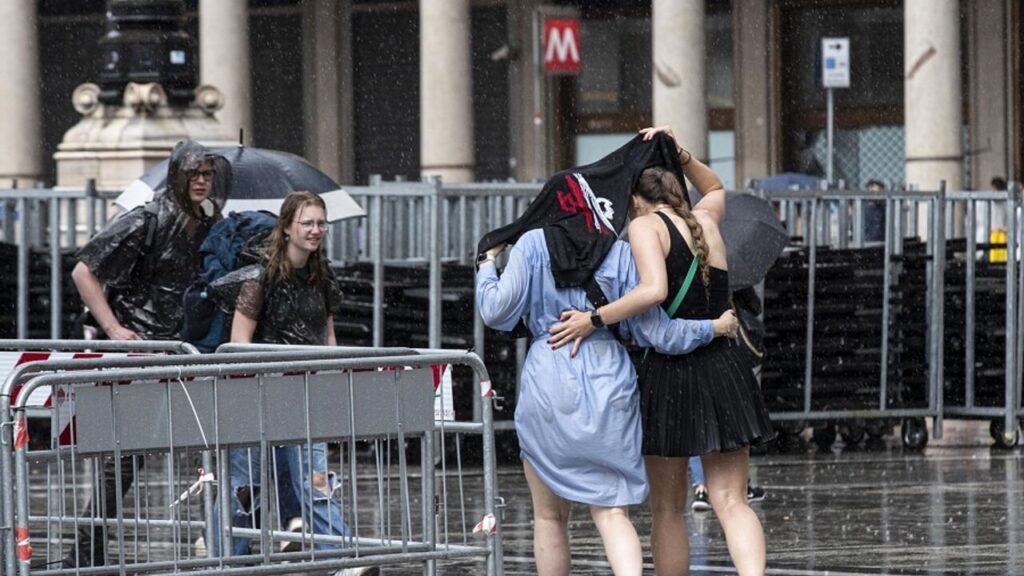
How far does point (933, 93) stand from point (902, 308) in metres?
11.9

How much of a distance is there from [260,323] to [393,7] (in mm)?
30432

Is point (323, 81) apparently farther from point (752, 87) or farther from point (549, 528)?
point (549, 528)

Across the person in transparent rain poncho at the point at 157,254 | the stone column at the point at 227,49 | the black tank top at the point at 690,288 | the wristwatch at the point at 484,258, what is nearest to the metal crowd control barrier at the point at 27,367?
the wristwatch at the point at 484,258

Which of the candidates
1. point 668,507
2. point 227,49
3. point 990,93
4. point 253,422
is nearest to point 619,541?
point 668,507

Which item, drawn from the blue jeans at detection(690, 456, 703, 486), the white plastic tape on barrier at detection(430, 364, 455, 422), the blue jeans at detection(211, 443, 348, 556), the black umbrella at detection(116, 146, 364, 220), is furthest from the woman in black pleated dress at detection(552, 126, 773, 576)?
the blue jeans at detection(690, 456, 703, 486)

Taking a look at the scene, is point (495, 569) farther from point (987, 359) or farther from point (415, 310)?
point (987, 359)

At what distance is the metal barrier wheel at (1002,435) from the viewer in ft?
54.2

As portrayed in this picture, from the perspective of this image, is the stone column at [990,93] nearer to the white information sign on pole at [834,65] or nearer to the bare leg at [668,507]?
the white information sign on pole at [834,65]

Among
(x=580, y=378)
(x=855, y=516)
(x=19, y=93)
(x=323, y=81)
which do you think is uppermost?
(x=323, y=81)

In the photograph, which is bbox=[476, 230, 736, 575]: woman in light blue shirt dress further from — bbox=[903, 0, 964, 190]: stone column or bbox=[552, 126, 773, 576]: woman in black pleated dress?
bbox=[903, 0, 964, 190]: stone column

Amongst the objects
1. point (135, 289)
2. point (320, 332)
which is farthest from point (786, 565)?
point (135, 289)

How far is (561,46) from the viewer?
26953mm

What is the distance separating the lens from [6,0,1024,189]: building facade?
3003cm

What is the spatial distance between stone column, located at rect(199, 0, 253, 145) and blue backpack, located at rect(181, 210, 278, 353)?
2279 centimetres
